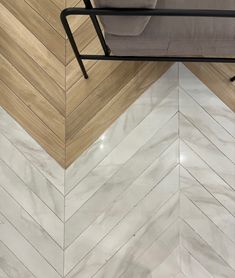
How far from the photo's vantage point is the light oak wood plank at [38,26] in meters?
1.83

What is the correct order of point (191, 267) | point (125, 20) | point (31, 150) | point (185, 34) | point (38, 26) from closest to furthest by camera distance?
point (125, 20) < point (185, 34) < point (191, 267) < point (31, 150) < point (38, 26)

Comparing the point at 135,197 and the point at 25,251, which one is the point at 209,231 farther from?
the point at 25,251

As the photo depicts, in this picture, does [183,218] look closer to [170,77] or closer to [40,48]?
[170,77]

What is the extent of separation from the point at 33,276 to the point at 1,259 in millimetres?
144

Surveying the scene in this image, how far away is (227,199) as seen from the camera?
168cm

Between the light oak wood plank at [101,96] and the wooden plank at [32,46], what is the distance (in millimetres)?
138

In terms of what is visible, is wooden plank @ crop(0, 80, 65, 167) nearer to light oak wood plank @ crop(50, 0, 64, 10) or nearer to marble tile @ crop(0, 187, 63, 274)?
marble tile @ crop(0, 187, 63, 274)

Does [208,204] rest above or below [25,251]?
below

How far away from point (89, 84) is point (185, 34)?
1.77 ft

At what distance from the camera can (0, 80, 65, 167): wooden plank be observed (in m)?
1.74

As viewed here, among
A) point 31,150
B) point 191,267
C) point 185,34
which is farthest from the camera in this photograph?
point 31,150

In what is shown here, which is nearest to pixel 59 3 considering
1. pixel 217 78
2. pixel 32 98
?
pixel 32 98

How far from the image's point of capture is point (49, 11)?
1854mm

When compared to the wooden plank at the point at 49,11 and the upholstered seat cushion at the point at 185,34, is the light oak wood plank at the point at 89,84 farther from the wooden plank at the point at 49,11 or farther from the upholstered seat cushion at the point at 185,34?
the upholstered seat cushion at the point at 185,34
